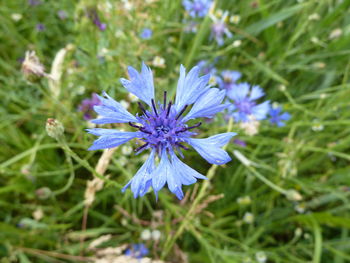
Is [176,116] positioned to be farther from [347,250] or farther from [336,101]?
[347,250]

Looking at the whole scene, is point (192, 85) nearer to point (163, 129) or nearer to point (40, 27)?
point (163, 129)

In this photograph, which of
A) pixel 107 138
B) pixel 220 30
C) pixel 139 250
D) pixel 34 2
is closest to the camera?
pixel 107 138

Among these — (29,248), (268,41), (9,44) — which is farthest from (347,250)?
(9,44)

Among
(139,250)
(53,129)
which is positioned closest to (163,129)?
(53,129)

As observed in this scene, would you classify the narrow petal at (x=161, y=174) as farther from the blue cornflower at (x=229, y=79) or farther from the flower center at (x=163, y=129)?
the blue cornflower at (x=229, y=79)

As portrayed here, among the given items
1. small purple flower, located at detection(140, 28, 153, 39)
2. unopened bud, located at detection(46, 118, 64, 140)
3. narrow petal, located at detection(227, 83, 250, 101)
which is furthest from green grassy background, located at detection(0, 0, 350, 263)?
unopened bud, located at detection(46, 118, 64, 140)

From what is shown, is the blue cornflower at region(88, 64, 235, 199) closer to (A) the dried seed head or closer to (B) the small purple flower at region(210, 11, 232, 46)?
(A) the dried seed head
